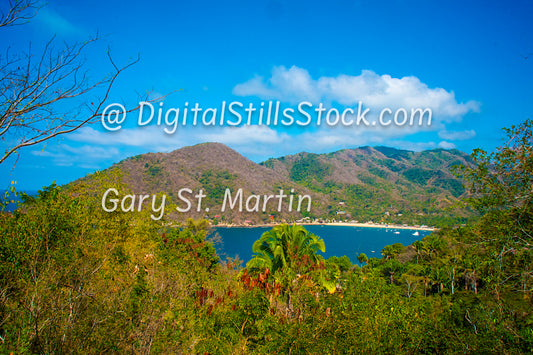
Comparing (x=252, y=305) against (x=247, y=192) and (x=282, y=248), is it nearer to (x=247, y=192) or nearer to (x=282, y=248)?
(x=282, y=248)

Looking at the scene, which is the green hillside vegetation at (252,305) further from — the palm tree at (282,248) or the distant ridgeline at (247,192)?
the distant ridgeline at (247,192)

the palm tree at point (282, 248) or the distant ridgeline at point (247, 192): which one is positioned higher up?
the distant ridgeline at point (247, 192)

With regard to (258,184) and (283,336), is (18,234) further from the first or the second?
(258,184)

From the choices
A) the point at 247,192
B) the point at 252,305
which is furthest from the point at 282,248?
the point at 247,192

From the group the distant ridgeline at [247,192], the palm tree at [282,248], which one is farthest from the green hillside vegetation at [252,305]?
the distant ridgeline at [247,192]

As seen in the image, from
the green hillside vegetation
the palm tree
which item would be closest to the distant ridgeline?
the palm tree

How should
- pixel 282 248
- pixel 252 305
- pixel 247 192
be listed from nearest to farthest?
1. pixel 252 305
2. pixel 282 248
3. pixel 247 192

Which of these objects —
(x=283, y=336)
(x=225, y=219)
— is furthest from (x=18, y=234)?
(x=225, y=219)

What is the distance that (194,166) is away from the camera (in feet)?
497

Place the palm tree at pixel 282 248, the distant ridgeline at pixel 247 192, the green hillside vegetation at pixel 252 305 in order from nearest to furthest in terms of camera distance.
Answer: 1. the green hillside vegetation at pixel 252 305
2. the palm tree at pixel 282 248
3. the distant ridgeline at pixel 247 192

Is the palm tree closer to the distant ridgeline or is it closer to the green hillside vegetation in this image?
the green hillside vegetation

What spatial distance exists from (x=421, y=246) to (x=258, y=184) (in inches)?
4496

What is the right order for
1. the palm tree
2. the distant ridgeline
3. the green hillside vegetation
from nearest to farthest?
the green hillside vegetation
the palm tree
the distant ridgeline

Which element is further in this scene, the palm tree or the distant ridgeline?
the distant ridgeline
